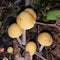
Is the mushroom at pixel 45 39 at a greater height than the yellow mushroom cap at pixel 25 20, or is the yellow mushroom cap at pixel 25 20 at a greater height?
the yellow mushroom cap at pixel 25 20

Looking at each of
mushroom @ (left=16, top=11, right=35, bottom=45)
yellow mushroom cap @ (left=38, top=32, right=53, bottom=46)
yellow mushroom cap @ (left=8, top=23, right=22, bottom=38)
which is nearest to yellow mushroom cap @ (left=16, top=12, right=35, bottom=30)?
mushroom @ (left=16, top=11, right=35, bottom=45)

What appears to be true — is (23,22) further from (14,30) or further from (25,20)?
(14,30)

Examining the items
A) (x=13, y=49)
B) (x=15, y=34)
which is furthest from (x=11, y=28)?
(x=13, y=49)

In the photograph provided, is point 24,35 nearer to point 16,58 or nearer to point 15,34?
point 15,34

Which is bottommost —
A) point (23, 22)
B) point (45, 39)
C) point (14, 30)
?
point (45, 39)

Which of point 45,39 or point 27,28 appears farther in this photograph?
point 45,39

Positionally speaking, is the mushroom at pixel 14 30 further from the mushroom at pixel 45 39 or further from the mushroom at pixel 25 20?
the mushroom at pixel 45 39

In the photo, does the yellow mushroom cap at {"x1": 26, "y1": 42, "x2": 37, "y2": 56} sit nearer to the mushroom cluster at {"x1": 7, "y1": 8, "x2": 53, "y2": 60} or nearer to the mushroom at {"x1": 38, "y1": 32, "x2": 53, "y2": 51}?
the mushroom cluster at {"x1": 7, "y1": 8, "x2": 53, "y2": 60}

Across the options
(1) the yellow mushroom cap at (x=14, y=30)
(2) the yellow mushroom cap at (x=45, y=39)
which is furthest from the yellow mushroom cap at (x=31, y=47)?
(1) the yellow mushroom cap at (x=14, y=30)

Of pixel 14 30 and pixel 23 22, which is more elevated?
pixel 23 22

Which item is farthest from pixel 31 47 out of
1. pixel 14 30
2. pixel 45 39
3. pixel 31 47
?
pixel 14 30
